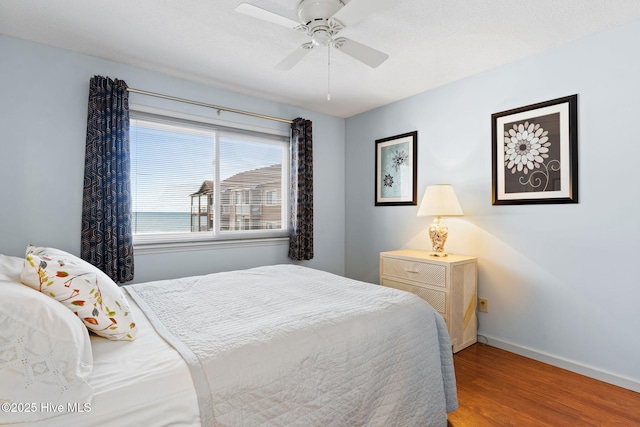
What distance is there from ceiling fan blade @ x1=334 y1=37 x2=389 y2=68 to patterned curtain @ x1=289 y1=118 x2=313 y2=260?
5.67ft

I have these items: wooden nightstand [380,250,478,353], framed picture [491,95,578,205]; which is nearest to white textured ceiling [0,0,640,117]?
framed picture [491,95,578,205]

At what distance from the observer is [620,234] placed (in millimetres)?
2209

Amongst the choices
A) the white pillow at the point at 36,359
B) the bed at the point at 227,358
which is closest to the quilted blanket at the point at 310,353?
the bed at the point at 227,358

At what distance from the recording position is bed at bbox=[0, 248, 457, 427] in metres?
0.89

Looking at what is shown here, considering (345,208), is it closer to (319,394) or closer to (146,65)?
(146,65)

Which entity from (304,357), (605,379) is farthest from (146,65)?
(605,379)

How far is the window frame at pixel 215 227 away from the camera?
2.95 m

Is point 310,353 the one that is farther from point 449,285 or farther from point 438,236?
point 438,236

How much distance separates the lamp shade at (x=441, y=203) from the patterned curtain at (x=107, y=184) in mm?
2611

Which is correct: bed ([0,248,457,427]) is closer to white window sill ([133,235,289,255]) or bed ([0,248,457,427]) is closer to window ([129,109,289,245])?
white window sill ([133,235,289,255])

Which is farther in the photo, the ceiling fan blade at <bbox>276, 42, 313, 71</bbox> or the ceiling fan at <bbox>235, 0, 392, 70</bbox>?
the ceiling fan blade at <bbox>276, 42, 313, 71</bbox>

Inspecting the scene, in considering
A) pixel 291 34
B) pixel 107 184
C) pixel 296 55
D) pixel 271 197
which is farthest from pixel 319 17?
pixel 271 197

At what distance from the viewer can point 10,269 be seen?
4.35 feet

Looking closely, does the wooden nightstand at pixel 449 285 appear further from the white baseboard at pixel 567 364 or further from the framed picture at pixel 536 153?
the framed picture at pixel 536 153
